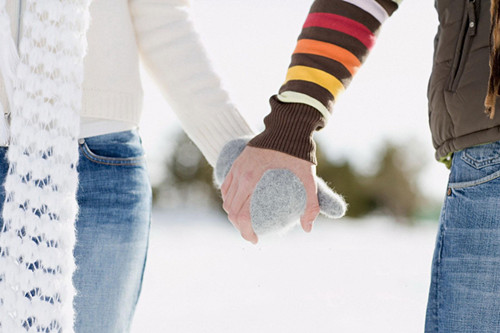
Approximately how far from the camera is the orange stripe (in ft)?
4.35

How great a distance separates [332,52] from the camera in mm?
1325

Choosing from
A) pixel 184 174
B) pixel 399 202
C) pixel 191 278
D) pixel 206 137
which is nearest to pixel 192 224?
pixel 184 174

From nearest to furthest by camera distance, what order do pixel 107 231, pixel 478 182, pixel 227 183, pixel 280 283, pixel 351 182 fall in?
pixel 478 182 < pixel 107 231 < pixel 227 183 < pixel 280 283 < pixel 351 182

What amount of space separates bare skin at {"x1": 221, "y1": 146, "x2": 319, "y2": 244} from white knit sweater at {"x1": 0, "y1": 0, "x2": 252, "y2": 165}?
14 cm

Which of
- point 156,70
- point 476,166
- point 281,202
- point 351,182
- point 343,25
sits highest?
point 351,182

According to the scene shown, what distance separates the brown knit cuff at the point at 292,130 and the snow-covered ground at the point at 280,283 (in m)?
5.30

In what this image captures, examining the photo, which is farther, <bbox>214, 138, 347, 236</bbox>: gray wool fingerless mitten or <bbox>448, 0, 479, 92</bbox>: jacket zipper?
<bbox>214, 138, 347, 236</bbox>: gray wool fingerless mitten

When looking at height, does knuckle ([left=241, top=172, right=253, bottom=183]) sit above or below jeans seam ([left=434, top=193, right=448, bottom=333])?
above

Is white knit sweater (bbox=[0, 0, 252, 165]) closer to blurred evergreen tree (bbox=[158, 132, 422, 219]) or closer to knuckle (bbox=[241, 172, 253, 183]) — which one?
knuckle (bbox=[241, 172, 253, 183])

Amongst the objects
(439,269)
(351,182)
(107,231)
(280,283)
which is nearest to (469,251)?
(439,269)

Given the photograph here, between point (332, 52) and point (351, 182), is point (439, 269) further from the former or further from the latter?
point (351, 182)

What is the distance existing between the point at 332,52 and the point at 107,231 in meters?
0.64

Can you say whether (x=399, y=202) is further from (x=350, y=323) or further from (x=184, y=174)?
(x=350, y=323)

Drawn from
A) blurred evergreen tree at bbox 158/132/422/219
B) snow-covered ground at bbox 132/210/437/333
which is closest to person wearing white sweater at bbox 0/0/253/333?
snow-covered ground at bbox 132/210/437/333
